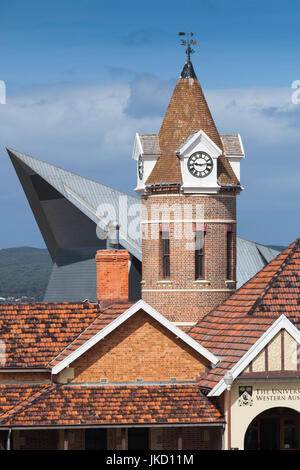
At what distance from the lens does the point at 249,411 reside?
40.2 meters

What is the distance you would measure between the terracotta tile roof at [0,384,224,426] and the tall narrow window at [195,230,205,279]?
13505 millimetres

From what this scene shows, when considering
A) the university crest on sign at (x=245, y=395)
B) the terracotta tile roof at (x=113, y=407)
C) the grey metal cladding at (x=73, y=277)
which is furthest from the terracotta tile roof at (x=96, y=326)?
the grey metal cladding at (x=73, y=277)

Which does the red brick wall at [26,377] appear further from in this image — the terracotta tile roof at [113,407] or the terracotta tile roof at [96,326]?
the terracotta tile roof at [113,407]

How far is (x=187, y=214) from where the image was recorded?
5422 cm

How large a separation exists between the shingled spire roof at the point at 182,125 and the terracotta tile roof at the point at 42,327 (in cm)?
1107

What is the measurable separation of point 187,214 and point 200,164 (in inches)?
78.4

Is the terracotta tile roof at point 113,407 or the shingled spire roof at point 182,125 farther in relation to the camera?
the shingled spire roof at point 182,125

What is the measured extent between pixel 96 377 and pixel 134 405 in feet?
5.09

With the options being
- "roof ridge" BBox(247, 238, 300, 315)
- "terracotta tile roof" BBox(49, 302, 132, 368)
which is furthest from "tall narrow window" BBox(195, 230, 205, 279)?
"terracotta tile roof" BBox(49, 302, 132, 368)

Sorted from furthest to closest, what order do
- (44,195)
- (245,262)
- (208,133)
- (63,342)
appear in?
1. (44,195)
2. (245,262)
3. (208,133)
4. (63,342)

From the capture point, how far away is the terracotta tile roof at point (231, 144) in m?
55.8

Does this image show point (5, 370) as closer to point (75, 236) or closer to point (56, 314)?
point (56, 314)

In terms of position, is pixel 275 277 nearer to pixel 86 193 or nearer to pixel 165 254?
pixel 165 254

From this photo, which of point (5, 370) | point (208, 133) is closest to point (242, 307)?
point (5, 370)
